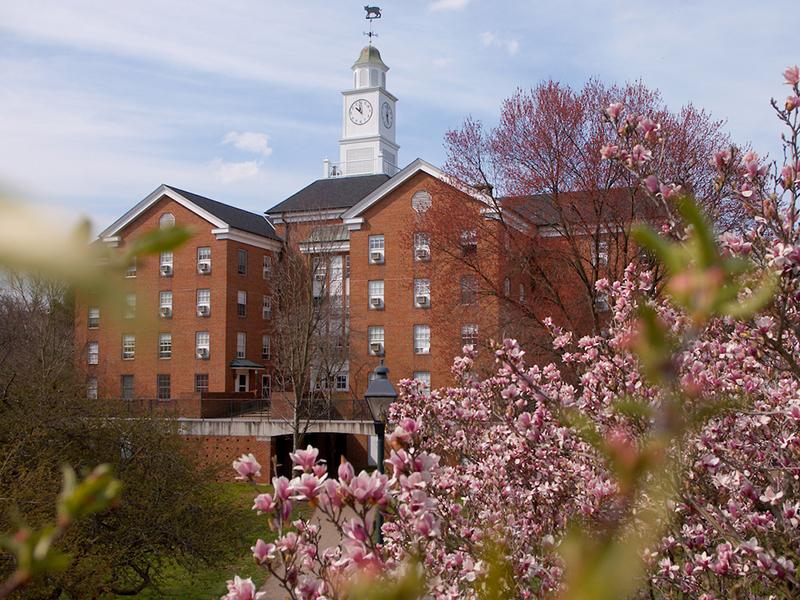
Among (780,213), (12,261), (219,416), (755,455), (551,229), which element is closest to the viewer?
(12,261)

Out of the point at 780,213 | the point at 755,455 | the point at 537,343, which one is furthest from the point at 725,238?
the point at 537,343

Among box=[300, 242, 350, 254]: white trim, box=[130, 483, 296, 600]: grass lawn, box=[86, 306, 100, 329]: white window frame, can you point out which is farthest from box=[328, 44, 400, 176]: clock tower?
box=[86, 306, 100, 329]: white window frame

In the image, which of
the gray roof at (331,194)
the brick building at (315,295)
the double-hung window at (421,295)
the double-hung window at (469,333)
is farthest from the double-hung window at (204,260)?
the double-hung window at (469,333)

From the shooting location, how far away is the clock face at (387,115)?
8381 centimetres

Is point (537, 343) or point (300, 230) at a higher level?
point (300, 230)

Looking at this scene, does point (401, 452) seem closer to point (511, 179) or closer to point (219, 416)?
point (511, 179)

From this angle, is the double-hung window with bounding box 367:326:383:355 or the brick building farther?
→ the double-hung window with bounding box 367:326:383:355

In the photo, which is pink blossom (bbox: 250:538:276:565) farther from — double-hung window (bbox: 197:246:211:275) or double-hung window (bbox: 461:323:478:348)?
double-hung window (bbox: 197:246:211:275)

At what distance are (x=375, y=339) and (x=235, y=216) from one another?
11909 millimetres

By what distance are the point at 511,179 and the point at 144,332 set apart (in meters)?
26.4

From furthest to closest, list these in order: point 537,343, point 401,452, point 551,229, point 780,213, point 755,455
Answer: point 551,229, point 537,343, point 755,455, point 780,213, point 401,452

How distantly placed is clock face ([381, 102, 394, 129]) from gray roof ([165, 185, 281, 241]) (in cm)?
3407

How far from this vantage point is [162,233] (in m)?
0.46

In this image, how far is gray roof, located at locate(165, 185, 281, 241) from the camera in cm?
4747
